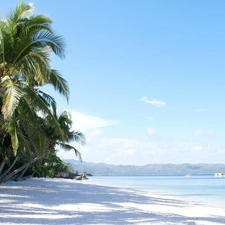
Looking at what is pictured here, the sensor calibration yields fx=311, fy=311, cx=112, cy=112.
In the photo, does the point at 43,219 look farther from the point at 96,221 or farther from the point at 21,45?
the point at 21,45

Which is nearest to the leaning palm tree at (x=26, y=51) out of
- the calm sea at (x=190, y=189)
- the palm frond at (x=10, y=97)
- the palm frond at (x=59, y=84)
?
the palm frond at (x=10, y=97)

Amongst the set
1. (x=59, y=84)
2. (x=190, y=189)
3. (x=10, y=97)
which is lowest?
(x=190, y=189)

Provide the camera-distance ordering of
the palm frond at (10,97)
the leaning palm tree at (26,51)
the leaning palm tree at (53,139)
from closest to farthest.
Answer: the palm frond at (10,97) < the leaning palm tree at (26,51) < the leaning palm tree at (53,139)

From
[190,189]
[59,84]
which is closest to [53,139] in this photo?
[59,84]

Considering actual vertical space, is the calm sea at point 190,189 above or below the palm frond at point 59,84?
below

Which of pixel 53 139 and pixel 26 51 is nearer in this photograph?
pixel 26 51

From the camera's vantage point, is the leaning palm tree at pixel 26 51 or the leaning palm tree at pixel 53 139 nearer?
the leaning palm tree at pixel 26 51

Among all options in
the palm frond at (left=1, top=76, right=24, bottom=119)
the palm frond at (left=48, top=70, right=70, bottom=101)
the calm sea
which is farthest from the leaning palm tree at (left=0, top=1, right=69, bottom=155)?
the calm sea

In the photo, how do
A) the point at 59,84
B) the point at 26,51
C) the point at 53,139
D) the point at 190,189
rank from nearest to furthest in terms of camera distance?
the point at 26,51 → the point at 59,84 → the point at 53,139 → the point at 190,189

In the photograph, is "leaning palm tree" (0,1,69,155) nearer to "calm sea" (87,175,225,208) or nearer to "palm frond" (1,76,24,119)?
"palm frond" (1,76,24,119)

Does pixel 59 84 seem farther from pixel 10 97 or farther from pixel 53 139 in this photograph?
pixel 53 139

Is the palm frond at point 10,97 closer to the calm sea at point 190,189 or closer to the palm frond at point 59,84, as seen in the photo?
the palm frond at point 59,84

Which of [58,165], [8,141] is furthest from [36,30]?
[58,165]

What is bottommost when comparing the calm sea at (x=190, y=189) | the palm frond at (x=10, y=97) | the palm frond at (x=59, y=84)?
the calm sea at (x=190, y=189)
